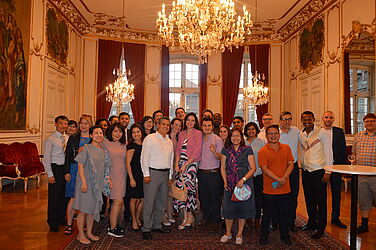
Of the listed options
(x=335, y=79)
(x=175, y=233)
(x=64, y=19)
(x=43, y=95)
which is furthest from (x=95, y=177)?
(x=64, y=19)

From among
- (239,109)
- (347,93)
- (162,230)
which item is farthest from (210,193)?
(239,109)

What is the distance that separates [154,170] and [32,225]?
6.48 ft

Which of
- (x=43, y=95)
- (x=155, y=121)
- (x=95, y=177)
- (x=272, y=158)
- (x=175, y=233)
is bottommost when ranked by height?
(x=175, y=233)

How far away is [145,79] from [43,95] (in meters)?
4.07

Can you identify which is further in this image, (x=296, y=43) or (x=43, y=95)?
(x=296, y=43)

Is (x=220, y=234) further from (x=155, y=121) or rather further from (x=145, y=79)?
(x=145, y=79)

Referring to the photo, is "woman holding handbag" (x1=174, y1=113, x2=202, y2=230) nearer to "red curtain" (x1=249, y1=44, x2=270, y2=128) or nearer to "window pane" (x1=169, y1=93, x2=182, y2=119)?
"red curtain" (x1=249, y1=44, x2=270, y2=128)

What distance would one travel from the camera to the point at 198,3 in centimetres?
531

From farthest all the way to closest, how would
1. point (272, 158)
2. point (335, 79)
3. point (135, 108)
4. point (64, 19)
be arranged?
point (135, 108) < point (64, 19) < point (335, 79) < point (272, 158)

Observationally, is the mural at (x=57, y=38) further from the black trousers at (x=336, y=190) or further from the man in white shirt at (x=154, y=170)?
the black trousers at (x=336, y=190)

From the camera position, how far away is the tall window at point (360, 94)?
6285 millimetres

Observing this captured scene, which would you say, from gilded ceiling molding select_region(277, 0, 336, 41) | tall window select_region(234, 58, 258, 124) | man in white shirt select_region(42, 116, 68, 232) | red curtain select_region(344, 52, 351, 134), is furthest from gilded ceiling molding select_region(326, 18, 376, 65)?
man in white shirt select_region(42, 116, 68, 232)

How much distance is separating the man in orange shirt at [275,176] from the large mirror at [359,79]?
3.81 metres

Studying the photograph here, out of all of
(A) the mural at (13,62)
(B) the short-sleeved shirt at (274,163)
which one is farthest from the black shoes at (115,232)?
(A) the mural at (13,62)
